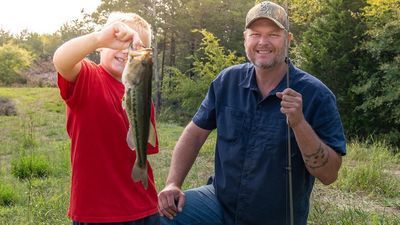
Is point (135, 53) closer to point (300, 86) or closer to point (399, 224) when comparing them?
point (300, 86)

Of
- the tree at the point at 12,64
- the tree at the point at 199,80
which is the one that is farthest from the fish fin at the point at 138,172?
the tree at the point at 12,64

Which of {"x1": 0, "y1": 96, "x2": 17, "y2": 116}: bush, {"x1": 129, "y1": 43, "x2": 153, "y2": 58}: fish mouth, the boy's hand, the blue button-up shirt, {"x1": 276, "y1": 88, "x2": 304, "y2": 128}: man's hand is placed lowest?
{"x1": 0, "y1": 96, "x2": 17, "y2": 116}: bush

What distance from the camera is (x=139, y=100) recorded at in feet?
7.36

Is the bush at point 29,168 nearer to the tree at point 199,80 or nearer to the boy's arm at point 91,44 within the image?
the boy's arm at point 91,44

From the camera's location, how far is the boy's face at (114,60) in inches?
112

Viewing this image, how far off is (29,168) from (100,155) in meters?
5.27

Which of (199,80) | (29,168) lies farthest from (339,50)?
(29,168)

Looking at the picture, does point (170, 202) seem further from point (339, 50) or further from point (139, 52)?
point (339, 50)

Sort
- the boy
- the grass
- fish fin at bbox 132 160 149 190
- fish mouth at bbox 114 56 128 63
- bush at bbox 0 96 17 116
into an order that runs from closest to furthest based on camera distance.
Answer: fish fin at bbox 132 160 149 190
the boy
fish mouth at bbox 114 56 128 63
the grass
bush at bbox 0 96 17 116

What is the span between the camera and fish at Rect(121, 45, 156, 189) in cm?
211

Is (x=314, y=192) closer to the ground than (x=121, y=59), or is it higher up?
closer to the ground

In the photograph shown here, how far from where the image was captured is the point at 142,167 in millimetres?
2523

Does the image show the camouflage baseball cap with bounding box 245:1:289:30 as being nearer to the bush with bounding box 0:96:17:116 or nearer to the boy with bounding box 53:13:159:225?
the boy with bounding box 53:13:159:225

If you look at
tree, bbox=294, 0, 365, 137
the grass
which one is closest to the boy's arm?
the grass
